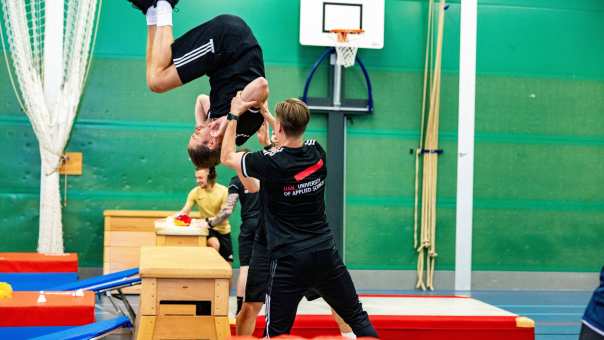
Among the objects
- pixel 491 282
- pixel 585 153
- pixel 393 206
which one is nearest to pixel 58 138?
pixel 393 206

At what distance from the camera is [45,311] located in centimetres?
507

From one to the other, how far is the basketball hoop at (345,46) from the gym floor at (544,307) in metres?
2.87

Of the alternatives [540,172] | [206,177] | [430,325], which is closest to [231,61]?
[430,325]

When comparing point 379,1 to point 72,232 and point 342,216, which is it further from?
point 72,232

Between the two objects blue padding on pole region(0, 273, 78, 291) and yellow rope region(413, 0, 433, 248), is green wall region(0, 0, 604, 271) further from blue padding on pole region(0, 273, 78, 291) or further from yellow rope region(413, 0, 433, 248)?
blue padding on pole region(0, 273, 78, 291)

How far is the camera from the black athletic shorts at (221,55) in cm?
409

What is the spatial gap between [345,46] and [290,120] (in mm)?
5011

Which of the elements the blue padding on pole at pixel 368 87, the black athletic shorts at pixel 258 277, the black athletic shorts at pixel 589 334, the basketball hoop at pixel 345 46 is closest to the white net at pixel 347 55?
the basketball hoop at pixel 345 46

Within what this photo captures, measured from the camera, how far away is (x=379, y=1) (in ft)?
30.8

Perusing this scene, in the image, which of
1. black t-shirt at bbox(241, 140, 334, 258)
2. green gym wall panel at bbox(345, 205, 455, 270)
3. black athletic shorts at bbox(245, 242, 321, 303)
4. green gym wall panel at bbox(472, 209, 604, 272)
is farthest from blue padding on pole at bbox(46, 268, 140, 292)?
green gym wall panel at bbox(472, 209, 604, 272)

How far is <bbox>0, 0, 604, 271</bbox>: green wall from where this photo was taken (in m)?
9.20

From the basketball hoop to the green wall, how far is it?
425 mm

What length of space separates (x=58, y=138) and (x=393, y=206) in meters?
4.18

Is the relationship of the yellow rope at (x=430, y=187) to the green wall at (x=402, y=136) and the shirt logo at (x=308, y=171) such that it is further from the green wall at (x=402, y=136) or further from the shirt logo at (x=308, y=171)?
the shirt logo at (x=308, y=171)
